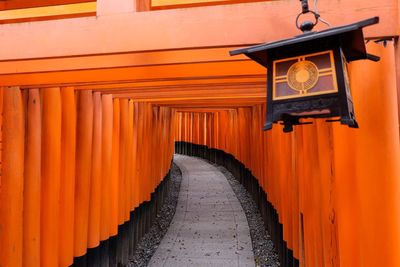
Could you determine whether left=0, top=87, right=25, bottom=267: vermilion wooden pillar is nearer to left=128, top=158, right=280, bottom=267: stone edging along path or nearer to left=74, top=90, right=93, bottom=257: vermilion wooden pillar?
left=74, top=90, right=93, bottom=257: vermilion wooden pillar

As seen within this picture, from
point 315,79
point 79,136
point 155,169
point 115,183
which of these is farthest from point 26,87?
point 155,169

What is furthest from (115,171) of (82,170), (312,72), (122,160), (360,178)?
(312,72)

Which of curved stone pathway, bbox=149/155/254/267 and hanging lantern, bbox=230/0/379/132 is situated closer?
hanging lantern, bbox=230/0/379/132

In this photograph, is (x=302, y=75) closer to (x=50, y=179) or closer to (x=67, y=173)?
(x=50, y=179)

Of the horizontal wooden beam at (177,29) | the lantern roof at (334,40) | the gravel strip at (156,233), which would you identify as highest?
the horizontal wooden beam at (177,29)

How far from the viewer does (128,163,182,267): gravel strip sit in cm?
743

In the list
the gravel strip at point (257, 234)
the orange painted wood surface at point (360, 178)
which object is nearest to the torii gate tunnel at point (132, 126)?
the orange painted wood surface at point (360, 178)

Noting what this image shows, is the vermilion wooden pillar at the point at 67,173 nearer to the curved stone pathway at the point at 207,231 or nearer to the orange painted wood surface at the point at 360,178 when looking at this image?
the curved stone pathway at the point at 207,231

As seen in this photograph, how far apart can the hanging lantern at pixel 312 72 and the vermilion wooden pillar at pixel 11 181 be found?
10.2 ft

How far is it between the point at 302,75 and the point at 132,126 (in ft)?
18.5

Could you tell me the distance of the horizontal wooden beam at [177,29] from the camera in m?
2.48

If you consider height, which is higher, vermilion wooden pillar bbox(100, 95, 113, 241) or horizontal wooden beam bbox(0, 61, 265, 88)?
horizontal wooden beam bbox(0, 61, 265, 88)

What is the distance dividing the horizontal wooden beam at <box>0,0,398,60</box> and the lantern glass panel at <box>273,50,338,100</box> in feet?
1.69

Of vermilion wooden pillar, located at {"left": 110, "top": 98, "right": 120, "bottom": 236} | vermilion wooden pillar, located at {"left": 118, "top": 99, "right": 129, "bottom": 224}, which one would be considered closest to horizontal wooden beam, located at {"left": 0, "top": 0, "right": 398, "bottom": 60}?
vermilion wooden pillar, located at {"left": 110, "top": 98, "right": 120, "bottom": 236}
